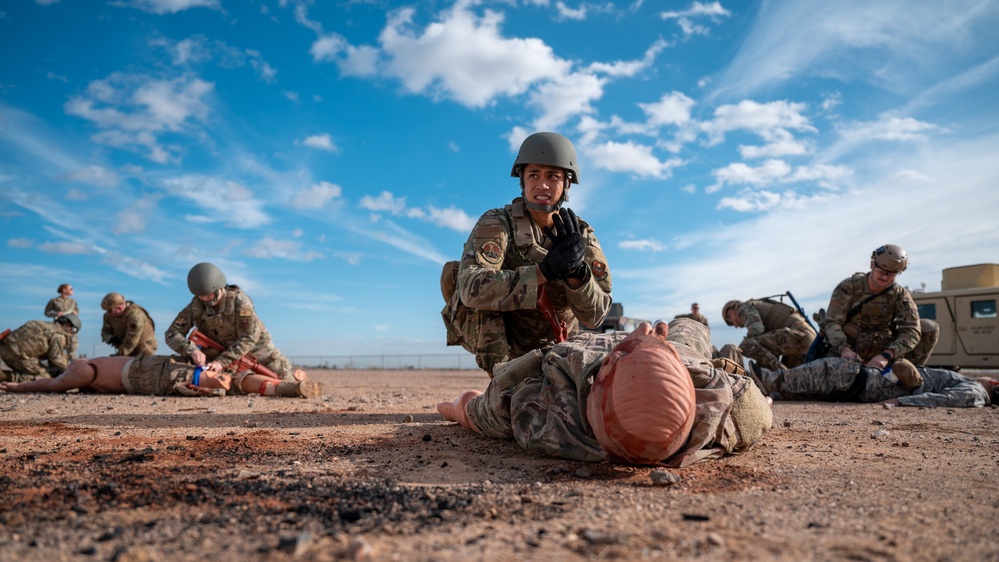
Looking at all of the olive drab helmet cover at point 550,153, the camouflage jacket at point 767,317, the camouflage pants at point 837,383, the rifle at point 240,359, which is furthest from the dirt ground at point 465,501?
the camouflage jacket at point 767,317

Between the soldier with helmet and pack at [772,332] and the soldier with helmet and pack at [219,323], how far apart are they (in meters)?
7.10

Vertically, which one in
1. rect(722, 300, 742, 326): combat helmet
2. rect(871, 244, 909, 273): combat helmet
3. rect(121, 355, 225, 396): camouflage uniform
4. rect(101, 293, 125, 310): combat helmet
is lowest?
rect(121, 355, 225, 396): camouflage uniform

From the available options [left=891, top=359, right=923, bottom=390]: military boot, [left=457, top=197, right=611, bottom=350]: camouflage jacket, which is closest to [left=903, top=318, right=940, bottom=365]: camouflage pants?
[left=891, top=359, right=923, bottom=390]: military boot

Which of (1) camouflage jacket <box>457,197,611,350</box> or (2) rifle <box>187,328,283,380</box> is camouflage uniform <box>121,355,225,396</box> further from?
(1) camouflage jacket <box>457,197,611,350</box>

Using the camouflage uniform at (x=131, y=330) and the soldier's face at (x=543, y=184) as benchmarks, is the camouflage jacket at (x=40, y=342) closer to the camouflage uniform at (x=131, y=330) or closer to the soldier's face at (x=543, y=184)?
the camouflage uniform at (x=131, y=330)

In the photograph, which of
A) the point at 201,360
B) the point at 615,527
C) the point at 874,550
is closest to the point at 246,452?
the point at 615,527

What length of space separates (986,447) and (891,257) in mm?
5205

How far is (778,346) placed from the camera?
10.3m

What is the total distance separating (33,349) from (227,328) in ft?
14.9

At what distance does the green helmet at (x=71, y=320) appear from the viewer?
11.4 metres

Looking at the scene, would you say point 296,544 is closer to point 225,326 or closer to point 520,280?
point 520,280

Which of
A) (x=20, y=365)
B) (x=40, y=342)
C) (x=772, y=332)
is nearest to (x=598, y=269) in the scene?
(x=772, y=332)

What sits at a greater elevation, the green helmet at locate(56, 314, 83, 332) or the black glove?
the green helmet at locate(56, 314, 83, 332)

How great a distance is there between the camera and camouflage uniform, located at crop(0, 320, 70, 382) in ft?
35.0
